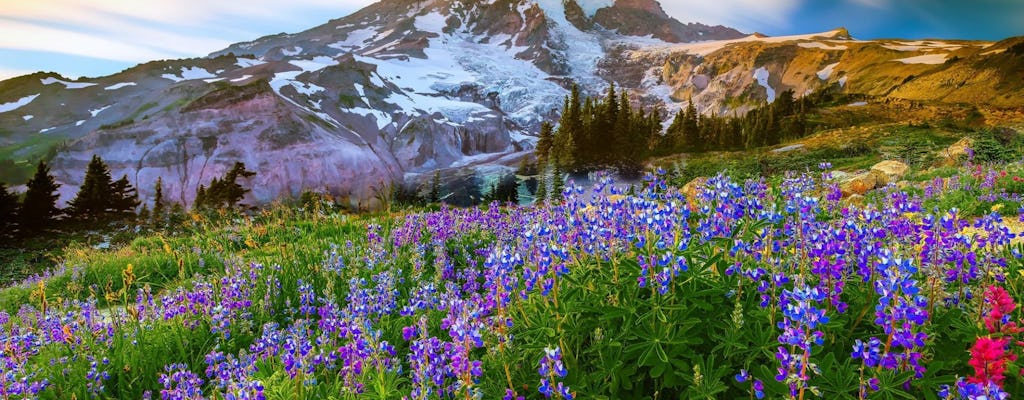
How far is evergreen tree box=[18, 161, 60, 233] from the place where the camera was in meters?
11.9

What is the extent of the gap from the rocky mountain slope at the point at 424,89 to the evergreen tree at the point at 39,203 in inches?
10.9

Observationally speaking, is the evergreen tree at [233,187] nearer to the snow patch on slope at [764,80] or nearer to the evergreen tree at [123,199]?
the evergreen tree at [123,199]

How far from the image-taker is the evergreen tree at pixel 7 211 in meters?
11.7

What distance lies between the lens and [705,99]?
13.4m

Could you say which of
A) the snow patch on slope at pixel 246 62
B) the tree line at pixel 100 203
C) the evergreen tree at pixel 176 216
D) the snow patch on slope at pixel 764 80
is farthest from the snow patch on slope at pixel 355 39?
the snow patch on slope at pixel 764 80

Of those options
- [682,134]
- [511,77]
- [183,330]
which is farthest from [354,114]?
[183,330]

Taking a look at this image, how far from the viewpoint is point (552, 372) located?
1872mm

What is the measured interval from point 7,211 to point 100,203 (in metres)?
1.93

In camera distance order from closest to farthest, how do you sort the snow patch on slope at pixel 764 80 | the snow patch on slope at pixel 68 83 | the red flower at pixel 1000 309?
the red flower at pixel 1000 309 → the snow patch on slope at pixel 764 80 → the snow patch on slope at pixel 68 83

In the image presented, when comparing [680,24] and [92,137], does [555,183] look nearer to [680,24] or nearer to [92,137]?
[680,24]

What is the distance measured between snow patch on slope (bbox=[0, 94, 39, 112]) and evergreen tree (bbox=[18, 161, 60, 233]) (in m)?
3.09

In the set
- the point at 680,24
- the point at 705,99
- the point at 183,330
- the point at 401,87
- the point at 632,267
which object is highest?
the point at 680,24

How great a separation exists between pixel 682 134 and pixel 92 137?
50.4 feet

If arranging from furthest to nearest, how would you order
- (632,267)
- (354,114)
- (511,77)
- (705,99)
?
(511,77) < (354,114) < (705,99) < (632,267)
